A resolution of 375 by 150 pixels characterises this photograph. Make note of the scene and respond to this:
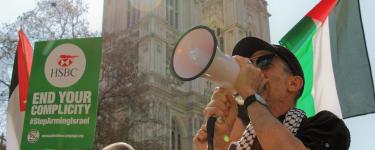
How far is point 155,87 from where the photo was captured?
27.4 meters

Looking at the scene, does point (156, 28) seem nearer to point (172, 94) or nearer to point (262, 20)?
point (172, 94)

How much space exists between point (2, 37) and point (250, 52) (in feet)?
48.4

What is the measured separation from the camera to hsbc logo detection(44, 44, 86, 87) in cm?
476

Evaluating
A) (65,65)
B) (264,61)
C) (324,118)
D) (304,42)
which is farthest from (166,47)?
(324,118)

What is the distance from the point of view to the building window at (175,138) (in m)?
30.1

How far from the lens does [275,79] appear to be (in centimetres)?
222

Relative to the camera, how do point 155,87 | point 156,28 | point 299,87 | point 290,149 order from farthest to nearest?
point 156,28
point 155,87
point 299,87
point 290,149

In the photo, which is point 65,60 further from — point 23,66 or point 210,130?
point 210,130

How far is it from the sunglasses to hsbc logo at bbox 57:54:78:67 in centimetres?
286

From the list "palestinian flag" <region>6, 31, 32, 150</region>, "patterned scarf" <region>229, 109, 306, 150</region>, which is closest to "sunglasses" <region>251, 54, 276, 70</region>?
"patterned scarf" <region>229, 109, 306, 150</region>

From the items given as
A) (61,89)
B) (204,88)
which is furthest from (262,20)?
(61,89)

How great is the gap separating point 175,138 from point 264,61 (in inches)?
1132

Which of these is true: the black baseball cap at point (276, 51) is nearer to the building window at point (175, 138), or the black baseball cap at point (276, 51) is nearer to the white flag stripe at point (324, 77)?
the white flag stripe at point (324, 77)

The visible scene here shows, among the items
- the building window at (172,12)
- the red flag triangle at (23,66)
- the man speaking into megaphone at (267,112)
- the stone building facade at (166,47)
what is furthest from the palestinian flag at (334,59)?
the building window at (172,12)
